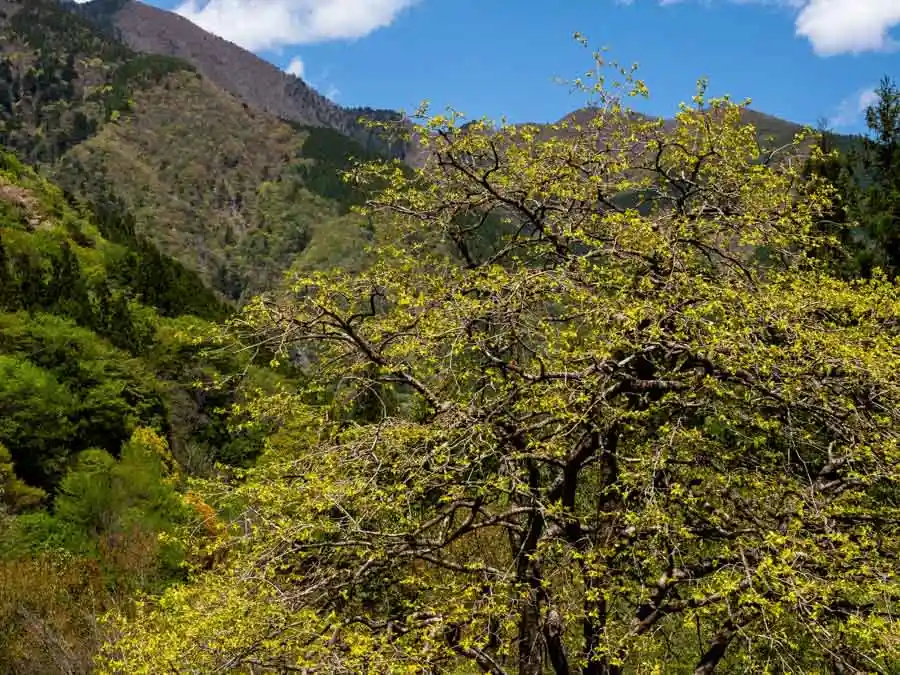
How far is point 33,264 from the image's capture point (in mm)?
47438

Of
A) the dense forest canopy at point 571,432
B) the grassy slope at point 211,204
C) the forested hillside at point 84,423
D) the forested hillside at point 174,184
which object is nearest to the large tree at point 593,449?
the dense forest canopy at point 571,432

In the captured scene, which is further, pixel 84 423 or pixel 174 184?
pixel 174 184

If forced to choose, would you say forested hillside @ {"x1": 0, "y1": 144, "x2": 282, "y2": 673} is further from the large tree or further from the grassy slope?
the grassy slope

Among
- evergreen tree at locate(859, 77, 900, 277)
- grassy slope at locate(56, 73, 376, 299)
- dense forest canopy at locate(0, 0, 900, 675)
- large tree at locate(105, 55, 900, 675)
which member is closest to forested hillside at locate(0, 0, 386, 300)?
grassy slope at locate(56, 73, 376, 299)

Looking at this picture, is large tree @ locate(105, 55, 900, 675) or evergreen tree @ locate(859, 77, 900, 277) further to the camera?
evergreen tree @ locate(859, 77, 900, 277)

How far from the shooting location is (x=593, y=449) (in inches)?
315

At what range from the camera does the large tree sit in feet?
21.4

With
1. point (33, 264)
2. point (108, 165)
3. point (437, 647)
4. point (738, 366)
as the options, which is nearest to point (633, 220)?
point (738, 366)

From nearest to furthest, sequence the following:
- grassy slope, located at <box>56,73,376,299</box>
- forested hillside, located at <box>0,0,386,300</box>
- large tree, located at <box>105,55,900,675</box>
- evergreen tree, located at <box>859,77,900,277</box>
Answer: large tree, located at <box>105,55,900,675</box>, evergreen tree, located at <box>859,77,900,277</box>, grassy slope, located at <box>56,73,376,299</box>, forested hillside, located at <box>0,0,386,300</box>

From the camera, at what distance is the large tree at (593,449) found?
651 cm

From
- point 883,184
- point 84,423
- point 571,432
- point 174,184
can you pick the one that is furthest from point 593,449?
point 174,184

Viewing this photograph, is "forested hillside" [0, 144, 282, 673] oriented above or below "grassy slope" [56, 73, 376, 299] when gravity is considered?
below

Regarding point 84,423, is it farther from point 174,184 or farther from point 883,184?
point 174,184

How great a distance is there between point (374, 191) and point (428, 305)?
2.05 meters
